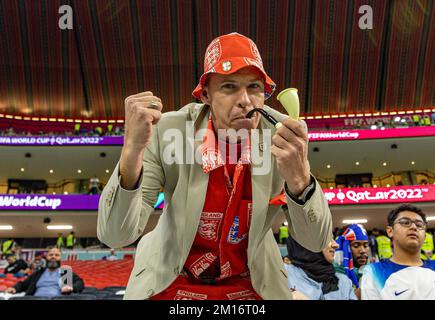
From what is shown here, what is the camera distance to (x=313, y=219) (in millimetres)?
1276

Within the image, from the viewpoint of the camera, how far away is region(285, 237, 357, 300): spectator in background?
3.77 metres

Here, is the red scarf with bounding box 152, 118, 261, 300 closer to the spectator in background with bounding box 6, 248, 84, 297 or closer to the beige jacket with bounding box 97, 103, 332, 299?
the beige jacket with bounding box 97, 103, 332, 299

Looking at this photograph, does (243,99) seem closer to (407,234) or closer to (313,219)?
(313,219)

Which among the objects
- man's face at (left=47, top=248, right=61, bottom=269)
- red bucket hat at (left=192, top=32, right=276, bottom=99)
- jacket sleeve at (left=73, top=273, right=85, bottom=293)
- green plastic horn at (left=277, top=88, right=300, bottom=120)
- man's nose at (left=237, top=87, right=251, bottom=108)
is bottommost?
jacket sleeve at (left=73, top=273, right=85, bottom=293)

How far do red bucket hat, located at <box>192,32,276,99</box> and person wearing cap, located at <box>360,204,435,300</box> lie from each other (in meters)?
2.33

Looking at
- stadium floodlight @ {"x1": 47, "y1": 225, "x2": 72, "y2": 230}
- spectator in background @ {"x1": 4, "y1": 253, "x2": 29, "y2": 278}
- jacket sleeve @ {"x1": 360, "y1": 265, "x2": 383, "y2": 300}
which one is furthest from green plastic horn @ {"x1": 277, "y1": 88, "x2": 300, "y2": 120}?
stadium floodlight @ {"x1": 47, "y1": 225, "x2": 72, "y2": 230}

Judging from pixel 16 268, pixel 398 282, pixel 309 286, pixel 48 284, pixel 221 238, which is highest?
pixel 221 238

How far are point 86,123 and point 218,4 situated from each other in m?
9.68

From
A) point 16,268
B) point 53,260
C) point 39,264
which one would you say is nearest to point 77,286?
point 53,260

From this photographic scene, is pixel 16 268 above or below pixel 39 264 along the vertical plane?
below

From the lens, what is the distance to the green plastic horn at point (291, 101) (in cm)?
118

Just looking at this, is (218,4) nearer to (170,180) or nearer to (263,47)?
(263,47)

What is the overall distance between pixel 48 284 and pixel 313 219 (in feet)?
18.7

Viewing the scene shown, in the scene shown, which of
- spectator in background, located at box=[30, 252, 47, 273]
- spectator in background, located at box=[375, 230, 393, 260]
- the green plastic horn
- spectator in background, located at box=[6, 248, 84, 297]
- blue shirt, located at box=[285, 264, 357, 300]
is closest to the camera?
the green plastic horn
